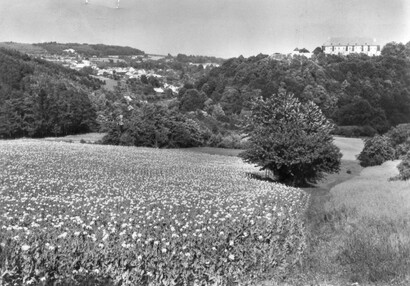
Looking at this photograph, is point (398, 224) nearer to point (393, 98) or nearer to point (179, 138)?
point (179, 138)

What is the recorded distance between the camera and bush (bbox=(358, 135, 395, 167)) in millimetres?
62375

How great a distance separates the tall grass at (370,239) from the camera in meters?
12.1

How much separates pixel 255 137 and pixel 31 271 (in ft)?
114

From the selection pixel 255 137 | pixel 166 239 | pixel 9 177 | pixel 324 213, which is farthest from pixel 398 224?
pixel 255 137

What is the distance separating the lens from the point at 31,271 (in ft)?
Result: 25.7

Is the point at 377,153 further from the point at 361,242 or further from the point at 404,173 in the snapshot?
the point at 361,242

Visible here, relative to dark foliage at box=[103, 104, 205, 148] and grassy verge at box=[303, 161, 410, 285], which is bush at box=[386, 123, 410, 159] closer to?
dark foliage at box=[103, 104, 205, 148]

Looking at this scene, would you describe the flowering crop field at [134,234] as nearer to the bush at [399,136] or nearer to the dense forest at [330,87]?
the bush at [399,136]

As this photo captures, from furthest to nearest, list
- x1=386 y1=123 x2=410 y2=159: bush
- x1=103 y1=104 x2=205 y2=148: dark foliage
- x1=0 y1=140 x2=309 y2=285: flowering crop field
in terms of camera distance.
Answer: x1=386 y1=123 x2=410 y2=159: bush, x1=103 y1=104 x2=205 y2=148: dark foliage, x1=0 y1=140 x2=309 y2=285: flowering crop field

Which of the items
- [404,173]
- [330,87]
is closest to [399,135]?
[404,173]

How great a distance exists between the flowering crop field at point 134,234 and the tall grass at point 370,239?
1.22m

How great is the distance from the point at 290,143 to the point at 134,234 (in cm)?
2995

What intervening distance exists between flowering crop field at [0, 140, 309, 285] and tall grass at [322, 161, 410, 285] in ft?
3.99

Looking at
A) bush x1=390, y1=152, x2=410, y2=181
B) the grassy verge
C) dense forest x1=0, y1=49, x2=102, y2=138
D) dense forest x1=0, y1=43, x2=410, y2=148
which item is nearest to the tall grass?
the grassy verge
